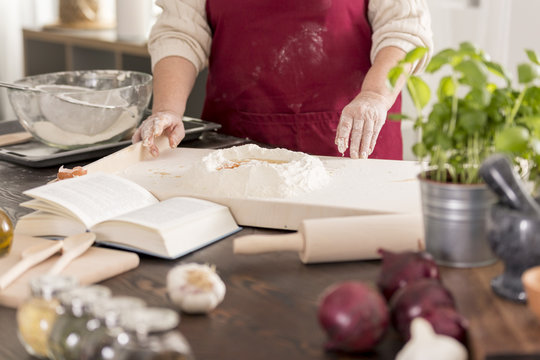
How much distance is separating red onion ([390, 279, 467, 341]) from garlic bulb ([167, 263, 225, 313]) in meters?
0.23

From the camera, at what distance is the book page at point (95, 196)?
48.4 inches

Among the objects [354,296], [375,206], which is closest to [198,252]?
[375,206]

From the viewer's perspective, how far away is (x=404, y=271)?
2.99 ft

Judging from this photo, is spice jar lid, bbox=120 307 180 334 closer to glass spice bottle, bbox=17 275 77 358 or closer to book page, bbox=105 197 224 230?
glass spice bottle, bbox=17 275 77 358

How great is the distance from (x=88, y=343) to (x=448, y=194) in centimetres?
50

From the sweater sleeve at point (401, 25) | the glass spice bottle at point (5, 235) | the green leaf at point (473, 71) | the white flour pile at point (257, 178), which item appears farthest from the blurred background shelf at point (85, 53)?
the green leaf at point (473, 71)

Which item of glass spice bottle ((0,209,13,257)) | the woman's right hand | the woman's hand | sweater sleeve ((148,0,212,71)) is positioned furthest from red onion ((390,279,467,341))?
sweater sleeve ((148,0,212,71))

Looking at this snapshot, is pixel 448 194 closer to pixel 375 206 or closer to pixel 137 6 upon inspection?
pixel 375 206

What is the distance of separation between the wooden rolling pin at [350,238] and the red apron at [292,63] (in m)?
0.90

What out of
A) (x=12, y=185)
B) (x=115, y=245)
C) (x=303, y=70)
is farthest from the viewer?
(x=303, y=70)

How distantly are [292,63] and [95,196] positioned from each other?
87 cm

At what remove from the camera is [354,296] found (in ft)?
2.64

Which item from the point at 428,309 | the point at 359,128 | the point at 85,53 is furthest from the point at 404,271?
the point at 85,53

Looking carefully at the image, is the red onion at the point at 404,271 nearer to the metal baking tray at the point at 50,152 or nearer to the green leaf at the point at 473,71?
the green leaf at the point at 473,71
